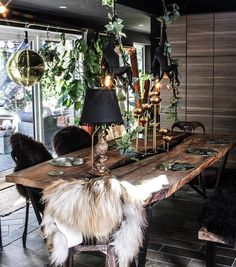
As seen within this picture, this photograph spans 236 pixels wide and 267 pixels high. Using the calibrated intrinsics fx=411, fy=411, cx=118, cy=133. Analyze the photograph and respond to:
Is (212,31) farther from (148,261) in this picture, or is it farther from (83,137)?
(148,261)

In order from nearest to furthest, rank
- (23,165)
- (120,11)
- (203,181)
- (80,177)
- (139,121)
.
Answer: (80,177), (23,165), (139,121), (203,181), (120,11)

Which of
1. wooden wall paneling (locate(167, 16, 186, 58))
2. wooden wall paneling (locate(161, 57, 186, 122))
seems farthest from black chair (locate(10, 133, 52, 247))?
wooden wall paneling (locate(167, 16, 186, 58))

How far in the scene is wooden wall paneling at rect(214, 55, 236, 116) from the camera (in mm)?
6191

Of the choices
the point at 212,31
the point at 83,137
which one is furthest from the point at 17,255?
the point at 212,31

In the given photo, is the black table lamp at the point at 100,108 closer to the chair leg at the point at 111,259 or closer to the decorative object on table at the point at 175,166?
the decorative object on table at the point at 175,166

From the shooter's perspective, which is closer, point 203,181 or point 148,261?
point 148,261

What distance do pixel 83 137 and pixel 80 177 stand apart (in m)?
1.44

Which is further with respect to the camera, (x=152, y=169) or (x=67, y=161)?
(x=67, y=161)

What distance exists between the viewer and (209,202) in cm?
318

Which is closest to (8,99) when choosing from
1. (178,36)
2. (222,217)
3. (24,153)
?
(178,36)

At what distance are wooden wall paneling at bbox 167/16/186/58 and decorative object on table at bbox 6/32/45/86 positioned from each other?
9.76ft

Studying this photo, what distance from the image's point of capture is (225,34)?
20.2ft

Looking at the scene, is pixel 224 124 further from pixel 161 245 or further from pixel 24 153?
pixel 24 153

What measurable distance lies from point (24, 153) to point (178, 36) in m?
3.84
